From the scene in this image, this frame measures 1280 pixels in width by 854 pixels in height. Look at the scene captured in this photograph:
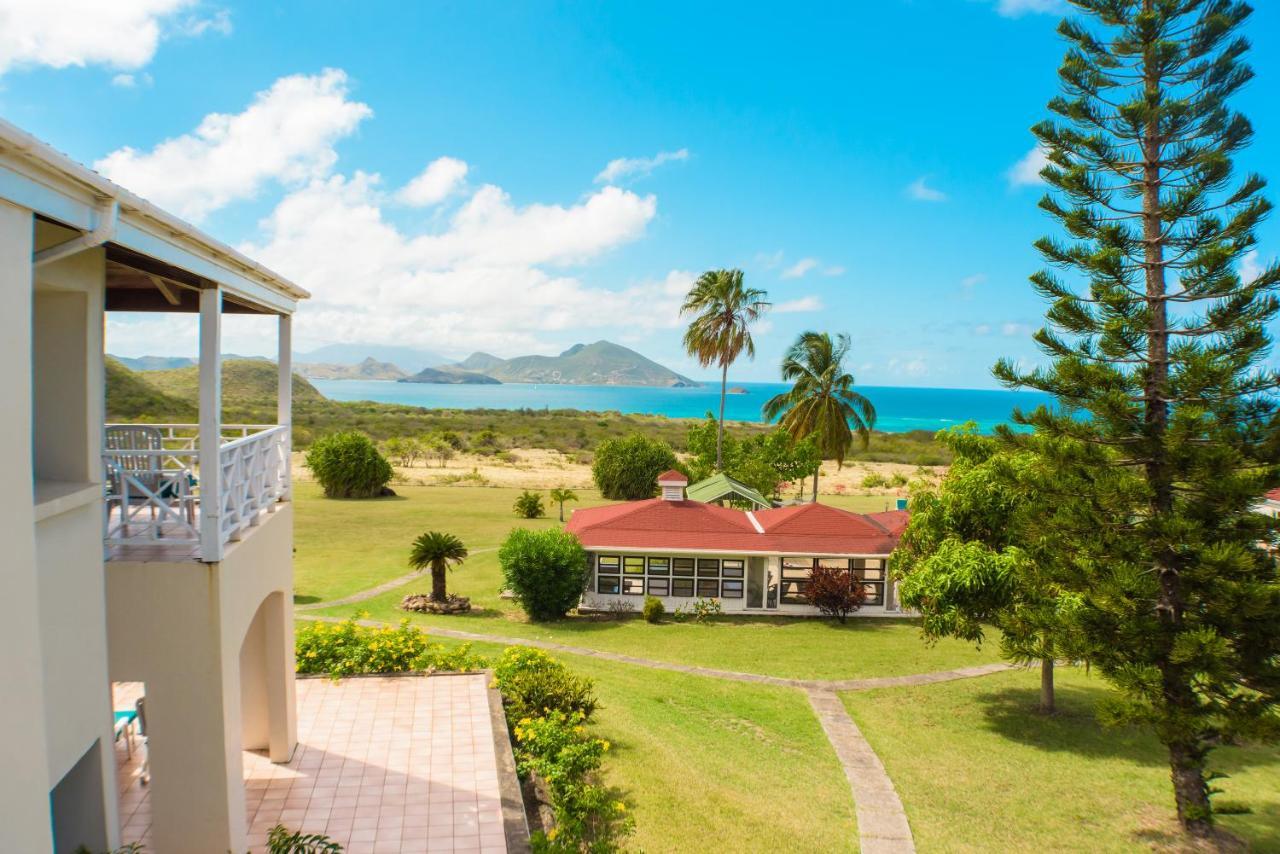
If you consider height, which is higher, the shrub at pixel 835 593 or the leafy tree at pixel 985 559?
the leafy tree at pixel 985 559

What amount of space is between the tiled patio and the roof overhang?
16.7 ft

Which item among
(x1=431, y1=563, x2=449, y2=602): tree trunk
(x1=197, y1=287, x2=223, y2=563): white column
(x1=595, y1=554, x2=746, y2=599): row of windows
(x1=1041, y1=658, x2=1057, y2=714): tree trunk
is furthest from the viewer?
(x1=595, y1=554, x2=746, y2=599): row of windows

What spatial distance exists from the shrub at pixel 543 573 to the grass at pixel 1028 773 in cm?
747

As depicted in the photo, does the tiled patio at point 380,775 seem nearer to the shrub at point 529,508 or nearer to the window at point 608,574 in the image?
the window at point 608,574

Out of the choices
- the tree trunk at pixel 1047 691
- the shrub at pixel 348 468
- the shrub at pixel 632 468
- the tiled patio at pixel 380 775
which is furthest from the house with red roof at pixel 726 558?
the shrub at pixel 348 468

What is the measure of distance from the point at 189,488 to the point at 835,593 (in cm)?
1596

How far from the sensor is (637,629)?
18.6m

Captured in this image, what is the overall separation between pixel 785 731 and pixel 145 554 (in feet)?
31.6

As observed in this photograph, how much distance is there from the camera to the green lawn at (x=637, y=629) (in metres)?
16.2

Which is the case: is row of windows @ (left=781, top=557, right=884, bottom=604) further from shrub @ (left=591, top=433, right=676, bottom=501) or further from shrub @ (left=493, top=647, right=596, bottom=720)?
shrub @ (left=591, top=433, right=676, bottom=501)

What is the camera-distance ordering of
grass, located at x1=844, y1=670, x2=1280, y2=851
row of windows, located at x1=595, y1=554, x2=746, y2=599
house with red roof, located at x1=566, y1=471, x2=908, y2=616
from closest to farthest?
grass, located at x1=844, y1=670, x2=1280, y2=851 < house with red roof, located at x1=566, y1=471, x2=908, y2=616 < row of windows, located at x1=595, y1=554, x2=746, y2=599

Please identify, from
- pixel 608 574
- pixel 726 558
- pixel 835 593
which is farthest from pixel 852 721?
pixel 608 574

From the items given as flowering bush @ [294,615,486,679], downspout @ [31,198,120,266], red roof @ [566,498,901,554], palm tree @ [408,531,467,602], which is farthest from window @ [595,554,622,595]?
downspout @ [31,198,120,266]

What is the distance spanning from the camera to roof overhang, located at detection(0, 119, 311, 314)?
3506 mm
